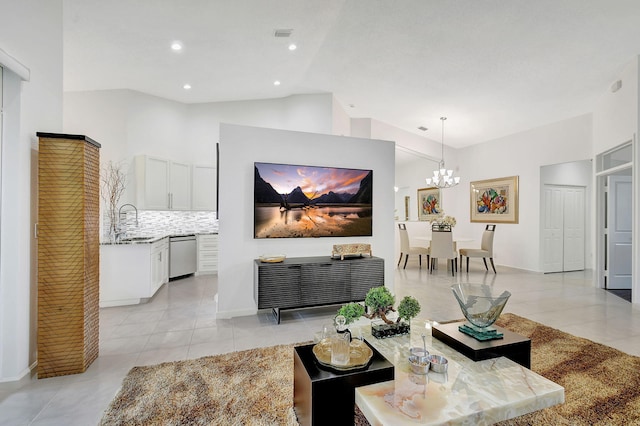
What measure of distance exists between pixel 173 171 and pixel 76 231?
419 cm

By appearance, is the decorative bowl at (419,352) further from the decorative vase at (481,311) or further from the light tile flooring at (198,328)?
the light tile flooring at (198,328)

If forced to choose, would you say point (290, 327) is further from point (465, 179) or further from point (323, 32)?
point (465, 179)

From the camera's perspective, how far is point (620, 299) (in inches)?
186

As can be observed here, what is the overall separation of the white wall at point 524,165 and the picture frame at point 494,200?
0.44 feet

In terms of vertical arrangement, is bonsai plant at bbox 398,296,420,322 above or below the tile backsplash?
below

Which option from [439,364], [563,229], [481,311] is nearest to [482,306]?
[481,311]

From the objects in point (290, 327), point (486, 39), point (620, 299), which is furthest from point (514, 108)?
point (290, 327)

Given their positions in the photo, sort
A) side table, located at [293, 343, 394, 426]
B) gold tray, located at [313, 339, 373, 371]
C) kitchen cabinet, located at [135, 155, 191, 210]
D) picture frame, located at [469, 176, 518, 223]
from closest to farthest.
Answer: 1. side table, located at [293, 343, 394, 426]
2. gold tray, located at [313, 339, 373, 371]
3. kitchen cabinet, located at [135, 155, 191, 210]
4. picture frame, located at [469, 176, 518, 223]

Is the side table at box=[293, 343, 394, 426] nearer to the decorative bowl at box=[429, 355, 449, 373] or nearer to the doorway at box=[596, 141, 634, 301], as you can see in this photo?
the decorative bowl at box=[429, 355, 449, 373]

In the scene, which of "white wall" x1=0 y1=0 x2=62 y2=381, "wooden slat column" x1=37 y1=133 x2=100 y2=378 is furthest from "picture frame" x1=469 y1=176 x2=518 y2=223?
"white wall" x1=0 y1=0 x2=62 y2=381

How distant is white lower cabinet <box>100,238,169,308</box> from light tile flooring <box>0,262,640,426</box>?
20 centimetres

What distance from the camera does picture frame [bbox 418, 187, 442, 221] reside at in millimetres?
9273

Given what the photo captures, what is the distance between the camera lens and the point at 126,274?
14.3 feet

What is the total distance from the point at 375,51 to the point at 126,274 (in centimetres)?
505
